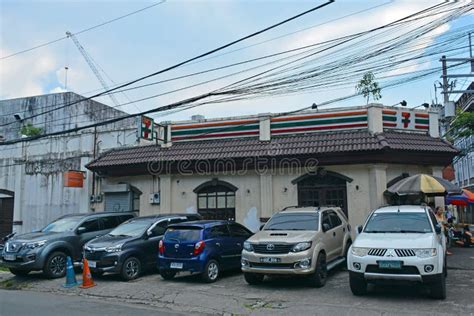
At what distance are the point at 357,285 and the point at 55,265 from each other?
873 centimetres

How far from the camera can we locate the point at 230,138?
17.2m

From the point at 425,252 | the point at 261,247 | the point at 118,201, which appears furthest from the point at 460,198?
the point at 118,201

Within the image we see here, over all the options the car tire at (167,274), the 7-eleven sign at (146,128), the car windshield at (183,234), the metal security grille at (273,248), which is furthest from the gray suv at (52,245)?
the metal security grille at (273,248)

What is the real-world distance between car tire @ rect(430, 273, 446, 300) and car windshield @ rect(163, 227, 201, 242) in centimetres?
560

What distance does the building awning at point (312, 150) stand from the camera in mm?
14844

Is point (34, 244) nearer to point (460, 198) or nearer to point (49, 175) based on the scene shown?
point (49, 175)

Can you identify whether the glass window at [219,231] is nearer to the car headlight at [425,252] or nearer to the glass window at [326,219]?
the glass window at [326,219]

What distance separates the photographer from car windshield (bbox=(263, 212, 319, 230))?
10.9m

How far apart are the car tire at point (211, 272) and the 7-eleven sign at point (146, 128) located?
7439 millimetres

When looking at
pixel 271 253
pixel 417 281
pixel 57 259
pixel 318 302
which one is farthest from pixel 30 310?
pixel 417 281

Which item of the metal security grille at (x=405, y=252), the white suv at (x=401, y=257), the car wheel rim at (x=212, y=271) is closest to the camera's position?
the white suv at (x=401, y=257)

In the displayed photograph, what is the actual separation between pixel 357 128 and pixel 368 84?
6.15 metres

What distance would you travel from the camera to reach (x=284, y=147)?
1587cm

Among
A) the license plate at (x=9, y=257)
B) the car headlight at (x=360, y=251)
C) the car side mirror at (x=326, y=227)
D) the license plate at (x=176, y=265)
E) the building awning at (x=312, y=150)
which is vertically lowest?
the license plate at (x=176, y=265)
